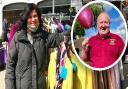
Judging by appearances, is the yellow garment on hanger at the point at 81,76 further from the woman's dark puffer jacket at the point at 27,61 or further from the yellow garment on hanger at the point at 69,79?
the woman's dark puffer jacket at the point at 27,61

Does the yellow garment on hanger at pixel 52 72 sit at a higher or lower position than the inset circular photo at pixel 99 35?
lower

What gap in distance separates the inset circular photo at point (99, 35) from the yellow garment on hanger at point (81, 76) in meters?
0.13

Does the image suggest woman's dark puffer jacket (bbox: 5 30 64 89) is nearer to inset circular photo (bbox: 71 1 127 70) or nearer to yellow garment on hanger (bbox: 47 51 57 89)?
yellow garment on hanger (bbox: 47 51 57 89)

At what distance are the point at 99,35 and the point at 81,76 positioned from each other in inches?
18.6

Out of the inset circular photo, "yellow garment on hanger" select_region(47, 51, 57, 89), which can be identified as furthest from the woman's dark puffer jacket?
the inset circular photo

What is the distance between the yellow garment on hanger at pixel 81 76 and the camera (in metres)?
3.38

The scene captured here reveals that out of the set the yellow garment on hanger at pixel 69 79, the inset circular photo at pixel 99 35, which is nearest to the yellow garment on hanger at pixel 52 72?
the yellow garment on hanger at pixel 69 79

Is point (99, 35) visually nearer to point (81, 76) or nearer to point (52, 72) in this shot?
point (81, 76)

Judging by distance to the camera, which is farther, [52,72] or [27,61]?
[52,72]

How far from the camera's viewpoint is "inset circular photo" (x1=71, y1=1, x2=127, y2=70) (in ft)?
10.5

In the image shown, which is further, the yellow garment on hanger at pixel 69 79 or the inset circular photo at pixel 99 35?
the yellow garment on hanger at pixel 69 79

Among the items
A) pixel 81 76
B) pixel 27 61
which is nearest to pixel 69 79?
pixel 81 76

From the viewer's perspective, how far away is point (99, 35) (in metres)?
3.21

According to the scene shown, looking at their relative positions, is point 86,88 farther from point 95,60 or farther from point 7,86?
point 7,86
